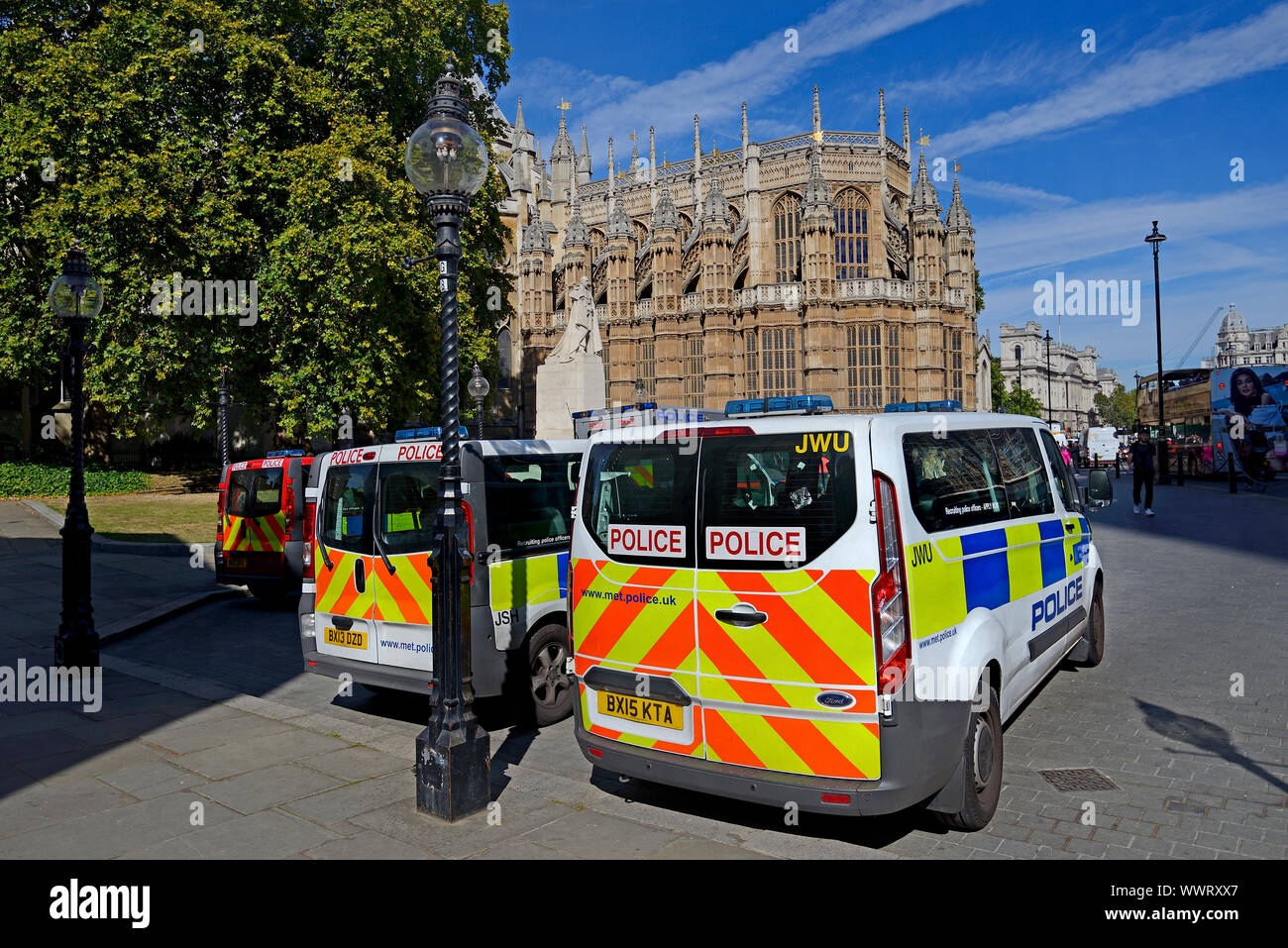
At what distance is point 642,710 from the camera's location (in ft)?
15.1

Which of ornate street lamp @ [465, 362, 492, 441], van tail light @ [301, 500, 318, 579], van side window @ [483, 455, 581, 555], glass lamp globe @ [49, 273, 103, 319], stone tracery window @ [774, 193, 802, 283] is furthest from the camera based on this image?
stone tracery window @ [774, 193, 802, 283]

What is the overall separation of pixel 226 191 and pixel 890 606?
898 inches

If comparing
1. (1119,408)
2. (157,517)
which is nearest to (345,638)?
(157,517)

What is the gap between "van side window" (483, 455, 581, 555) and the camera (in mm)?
6617

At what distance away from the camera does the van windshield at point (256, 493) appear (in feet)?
41.2

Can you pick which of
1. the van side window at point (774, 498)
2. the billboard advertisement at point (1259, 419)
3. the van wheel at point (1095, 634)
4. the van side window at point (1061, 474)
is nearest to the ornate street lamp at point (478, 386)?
the van wheel at point (1095, 634)

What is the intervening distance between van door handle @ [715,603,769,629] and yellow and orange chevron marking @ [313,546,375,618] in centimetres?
361

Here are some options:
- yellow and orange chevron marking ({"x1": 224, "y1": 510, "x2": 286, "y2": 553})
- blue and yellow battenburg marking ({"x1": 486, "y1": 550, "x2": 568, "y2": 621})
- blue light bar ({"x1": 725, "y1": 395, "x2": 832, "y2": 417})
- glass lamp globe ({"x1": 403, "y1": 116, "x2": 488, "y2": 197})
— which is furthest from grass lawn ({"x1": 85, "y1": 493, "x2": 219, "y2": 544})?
blue light bar ({"x1": 725, "y1": 395, "x2": 832, "y2": 417})

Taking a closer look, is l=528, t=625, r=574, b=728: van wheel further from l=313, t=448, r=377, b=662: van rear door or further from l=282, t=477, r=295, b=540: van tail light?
l=282, t=477, r=295, b=540: van tail light

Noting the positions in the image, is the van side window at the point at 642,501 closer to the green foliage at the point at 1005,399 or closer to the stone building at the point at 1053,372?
the green foliage at the point at 1005,399

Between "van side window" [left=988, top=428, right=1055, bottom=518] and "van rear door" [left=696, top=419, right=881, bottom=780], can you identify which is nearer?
"van rear door" [left=696, top=419, right=881, bottom=780]
